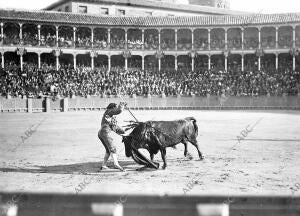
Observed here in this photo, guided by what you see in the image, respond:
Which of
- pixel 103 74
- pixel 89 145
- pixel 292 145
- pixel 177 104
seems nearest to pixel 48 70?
pixel 103 74

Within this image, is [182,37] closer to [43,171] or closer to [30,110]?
[30,110]

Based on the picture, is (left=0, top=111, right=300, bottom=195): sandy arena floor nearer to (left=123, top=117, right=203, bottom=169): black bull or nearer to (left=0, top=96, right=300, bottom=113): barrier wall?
(left=123, top=117, right=203, bottom=169): black bull

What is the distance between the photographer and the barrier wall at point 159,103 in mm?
30469

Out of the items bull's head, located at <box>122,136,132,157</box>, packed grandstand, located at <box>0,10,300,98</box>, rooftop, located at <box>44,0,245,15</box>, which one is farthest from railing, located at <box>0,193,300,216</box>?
rooftop, located at <box>44,0,245,15</box>

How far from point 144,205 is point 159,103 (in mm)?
28449

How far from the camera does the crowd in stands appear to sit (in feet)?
112

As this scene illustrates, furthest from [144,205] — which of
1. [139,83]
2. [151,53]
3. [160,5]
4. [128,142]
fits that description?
[160,5]

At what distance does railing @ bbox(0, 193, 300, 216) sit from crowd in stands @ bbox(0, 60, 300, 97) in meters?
26.5

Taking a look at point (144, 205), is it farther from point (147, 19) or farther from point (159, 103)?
point (147, 19)

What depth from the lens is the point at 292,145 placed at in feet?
41.2

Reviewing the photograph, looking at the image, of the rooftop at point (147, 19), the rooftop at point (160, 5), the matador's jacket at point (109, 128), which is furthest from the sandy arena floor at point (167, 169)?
the rooftop at point (160, 5)

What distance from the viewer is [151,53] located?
4522cm

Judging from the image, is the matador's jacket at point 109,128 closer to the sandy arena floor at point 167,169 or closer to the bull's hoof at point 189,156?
the sandy arena floor at point 167,169

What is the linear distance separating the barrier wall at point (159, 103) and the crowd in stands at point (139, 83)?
1.05 m
